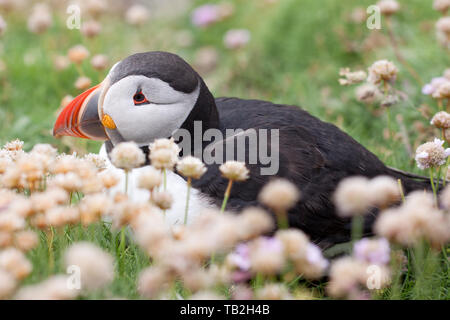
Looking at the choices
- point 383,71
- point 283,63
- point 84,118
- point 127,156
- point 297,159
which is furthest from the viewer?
point 283,63

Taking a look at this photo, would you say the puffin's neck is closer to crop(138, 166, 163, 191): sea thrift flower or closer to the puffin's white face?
the puffin's white face

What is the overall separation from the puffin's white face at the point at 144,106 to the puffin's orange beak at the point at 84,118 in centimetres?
7

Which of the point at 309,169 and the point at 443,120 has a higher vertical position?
the point at 443,120

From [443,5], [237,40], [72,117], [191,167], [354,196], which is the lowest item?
[354,196]

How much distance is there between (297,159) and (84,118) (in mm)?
1079

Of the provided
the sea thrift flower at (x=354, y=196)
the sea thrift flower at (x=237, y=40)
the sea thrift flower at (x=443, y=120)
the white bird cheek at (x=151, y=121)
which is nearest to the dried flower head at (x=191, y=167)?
the sea thrift flower at (x=354, y=196)

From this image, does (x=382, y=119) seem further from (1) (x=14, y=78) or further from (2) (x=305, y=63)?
(1) (x=14, y=78)

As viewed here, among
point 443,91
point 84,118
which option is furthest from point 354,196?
point 443,91

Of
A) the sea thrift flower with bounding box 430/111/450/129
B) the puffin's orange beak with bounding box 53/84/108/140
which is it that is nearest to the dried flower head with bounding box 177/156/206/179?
the puffin's orange beak with bounding box 53/84/108/140

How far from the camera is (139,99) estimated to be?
9.39ft

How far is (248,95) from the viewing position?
216 inches

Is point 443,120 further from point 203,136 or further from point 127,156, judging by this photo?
point 127,156
